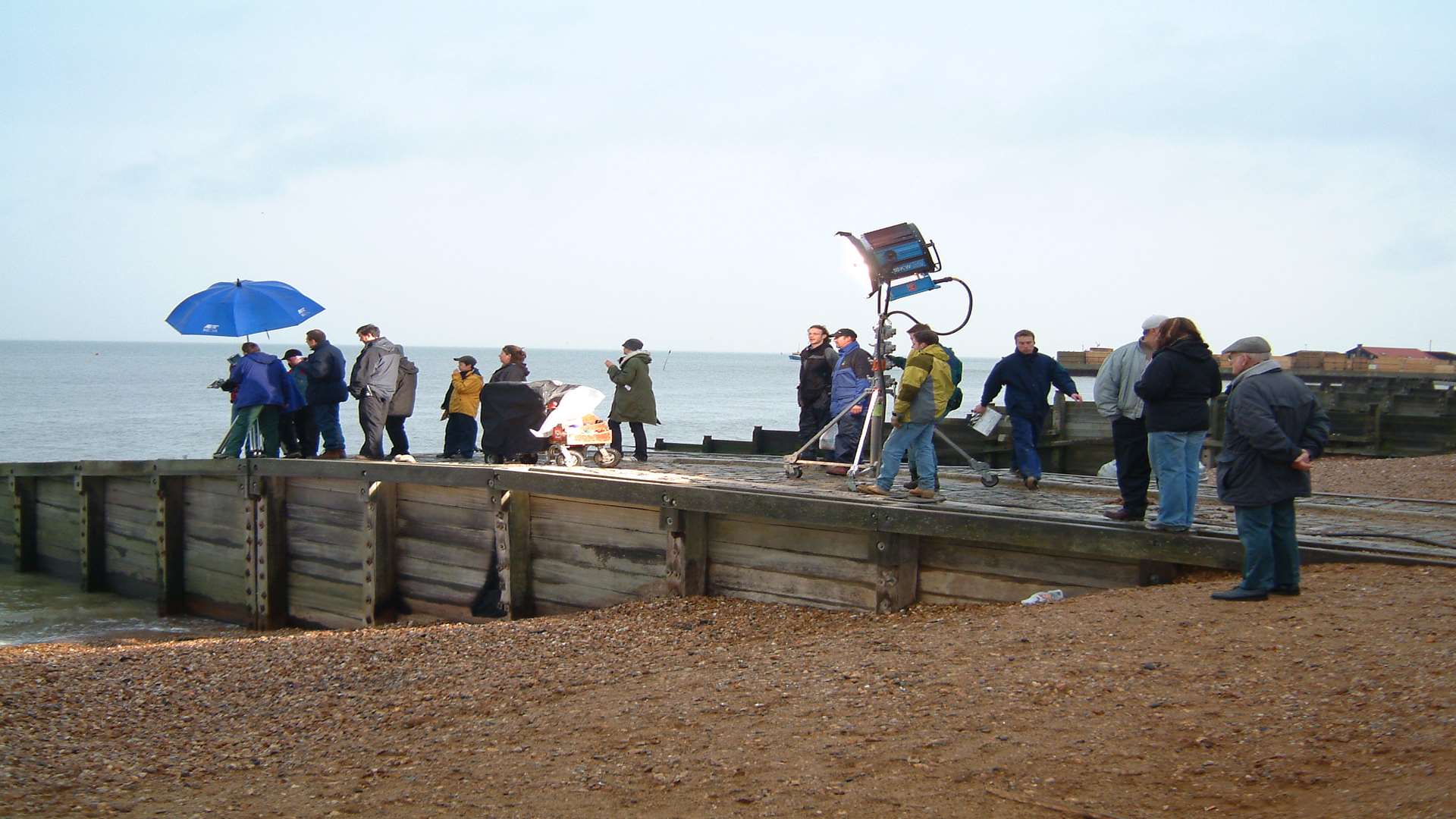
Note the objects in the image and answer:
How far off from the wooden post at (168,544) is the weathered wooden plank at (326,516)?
1.99 metres

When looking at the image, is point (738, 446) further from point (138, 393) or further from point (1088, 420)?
point (138, 393)

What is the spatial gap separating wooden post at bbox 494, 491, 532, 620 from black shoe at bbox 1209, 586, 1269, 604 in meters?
6.20

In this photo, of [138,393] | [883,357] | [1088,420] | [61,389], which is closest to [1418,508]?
[883,357]

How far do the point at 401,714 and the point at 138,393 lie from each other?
85.8m

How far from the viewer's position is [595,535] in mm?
10695

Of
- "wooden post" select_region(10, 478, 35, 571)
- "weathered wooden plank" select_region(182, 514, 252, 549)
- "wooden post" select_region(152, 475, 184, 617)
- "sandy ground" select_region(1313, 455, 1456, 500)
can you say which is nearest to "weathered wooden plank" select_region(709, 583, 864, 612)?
"weathered wooden plank" select_region(182, 514, 252, 549)

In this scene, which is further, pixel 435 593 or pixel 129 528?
pixel 129 528

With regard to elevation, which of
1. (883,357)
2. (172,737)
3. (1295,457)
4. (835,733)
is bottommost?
(172,737)

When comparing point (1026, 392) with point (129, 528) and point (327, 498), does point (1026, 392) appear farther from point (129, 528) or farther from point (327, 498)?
point (129, 528)

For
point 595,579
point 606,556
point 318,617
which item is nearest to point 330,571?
point 318,617

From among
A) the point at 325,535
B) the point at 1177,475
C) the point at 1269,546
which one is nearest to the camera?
the point at 1269,546

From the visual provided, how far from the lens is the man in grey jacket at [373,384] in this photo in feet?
45.3

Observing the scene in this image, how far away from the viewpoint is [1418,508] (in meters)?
10.5

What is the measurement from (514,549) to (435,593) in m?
1.34
